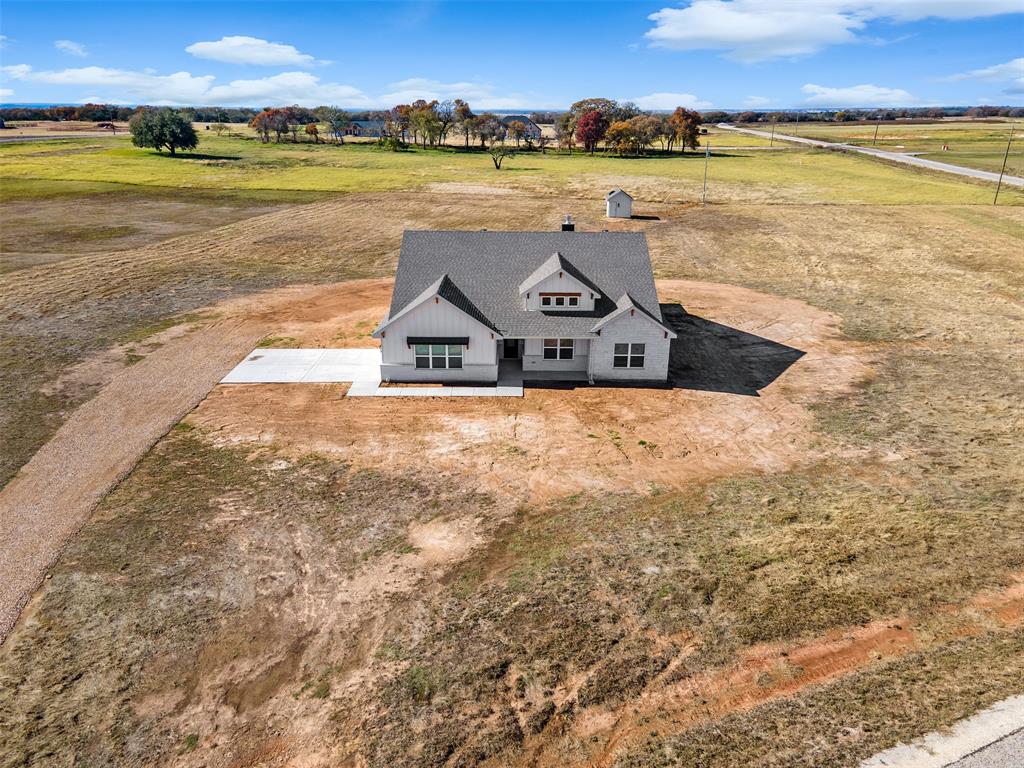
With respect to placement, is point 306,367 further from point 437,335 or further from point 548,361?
point 548,361

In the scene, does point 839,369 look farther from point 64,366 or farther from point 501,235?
point 64,366

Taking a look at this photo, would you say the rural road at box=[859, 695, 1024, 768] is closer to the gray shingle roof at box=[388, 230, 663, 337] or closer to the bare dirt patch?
the bare dirt patch

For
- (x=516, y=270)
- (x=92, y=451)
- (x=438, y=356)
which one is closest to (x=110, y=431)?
(x=92, y=451)

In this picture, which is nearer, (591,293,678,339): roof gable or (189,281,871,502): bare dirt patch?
(189,281,871,502): bare dirt patch

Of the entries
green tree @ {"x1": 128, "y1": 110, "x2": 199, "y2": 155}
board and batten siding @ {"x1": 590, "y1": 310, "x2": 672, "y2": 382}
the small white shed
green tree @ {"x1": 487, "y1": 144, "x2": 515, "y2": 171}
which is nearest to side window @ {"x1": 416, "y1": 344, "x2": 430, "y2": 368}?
board and batten siding @ {"x1": 590, "y1": 310, "x2": 672, "y2": 382}

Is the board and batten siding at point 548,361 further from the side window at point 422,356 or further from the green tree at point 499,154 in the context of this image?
the green tree at point 499,154
